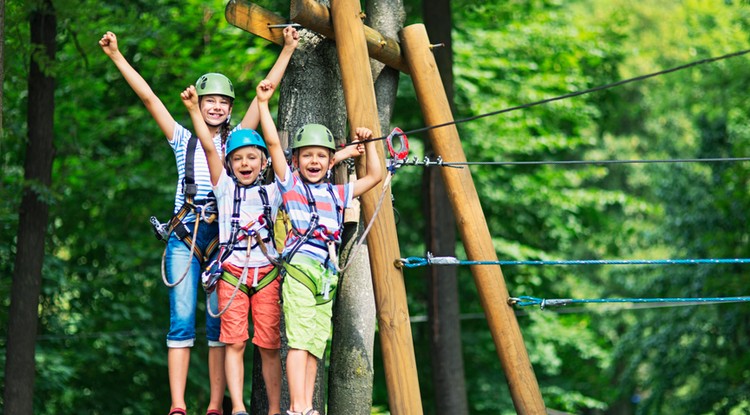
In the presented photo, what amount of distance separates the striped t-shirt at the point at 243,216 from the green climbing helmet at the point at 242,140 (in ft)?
0.47

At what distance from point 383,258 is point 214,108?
1.24 metres

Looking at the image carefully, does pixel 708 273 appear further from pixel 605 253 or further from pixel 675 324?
pixel 605 253

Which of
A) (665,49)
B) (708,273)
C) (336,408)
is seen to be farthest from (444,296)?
(665,49)

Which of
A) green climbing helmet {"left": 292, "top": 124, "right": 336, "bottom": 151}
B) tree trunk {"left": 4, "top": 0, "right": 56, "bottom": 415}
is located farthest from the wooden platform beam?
tree trunk {"left": 4, "top": 0, "right": 56, "bottom": 415}

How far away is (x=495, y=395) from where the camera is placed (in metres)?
16.7

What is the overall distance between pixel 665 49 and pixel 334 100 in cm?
2266

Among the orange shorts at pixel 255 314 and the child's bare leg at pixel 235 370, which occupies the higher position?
the orange shorts at pixel 255 314

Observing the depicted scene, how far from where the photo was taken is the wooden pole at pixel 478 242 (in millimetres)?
6559

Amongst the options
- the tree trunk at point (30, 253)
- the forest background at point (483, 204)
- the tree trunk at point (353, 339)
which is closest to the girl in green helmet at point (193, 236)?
the tree trunk at point (353, 339)

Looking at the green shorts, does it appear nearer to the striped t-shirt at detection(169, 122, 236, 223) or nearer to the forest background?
the striped t-shirt at detection(169, 122, 236, 223)

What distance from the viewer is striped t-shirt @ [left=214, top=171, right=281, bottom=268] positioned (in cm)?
569

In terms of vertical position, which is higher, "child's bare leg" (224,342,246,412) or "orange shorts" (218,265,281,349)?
"orange shorts" (218,265,281,349)

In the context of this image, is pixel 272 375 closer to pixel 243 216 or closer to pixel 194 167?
pixel 243 216

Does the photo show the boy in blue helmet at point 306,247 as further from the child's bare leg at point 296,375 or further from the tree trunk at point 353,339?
the tree trunk at point 353,339
